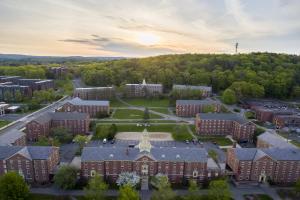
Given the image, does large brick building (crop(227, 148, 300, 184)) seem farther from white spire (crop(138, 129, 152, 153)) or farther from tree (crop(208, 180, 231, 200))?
white spire (crop(138, 129, 152, 153))

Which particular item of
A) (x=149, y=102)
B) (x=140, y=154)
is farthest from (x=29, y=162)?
(x=149, y=102)

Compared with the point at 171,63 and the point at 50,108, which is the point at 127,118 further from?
the point at 171,63

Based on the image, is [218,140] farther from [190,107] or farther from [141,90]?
[141,90]

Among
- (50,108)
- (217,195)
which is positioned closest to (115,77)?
(50,108)

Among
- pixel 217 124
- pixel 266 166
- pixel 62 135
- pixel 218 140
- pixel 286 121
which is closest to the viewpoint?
pixel 266 166

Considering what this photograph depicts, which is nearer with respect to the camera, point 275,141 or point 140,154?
point 140,154

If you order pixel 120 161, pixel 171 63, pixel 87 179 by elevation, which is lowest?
pixel 87 179

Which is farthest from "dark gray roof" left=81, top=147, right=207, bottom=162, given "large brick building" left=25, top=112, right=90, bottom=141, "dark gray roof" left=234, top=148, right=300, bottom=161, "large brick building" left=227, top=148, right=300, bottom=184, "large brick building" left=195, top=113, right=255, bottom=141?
"large brick building" left=25, top=112, right=90, bottom=141
